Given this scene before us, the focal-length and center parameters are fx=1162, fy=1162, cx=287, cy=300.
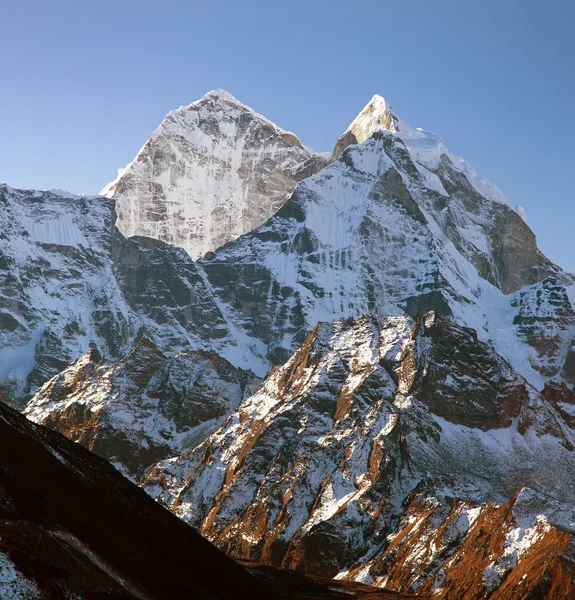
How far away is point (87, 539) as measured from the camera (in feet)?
345

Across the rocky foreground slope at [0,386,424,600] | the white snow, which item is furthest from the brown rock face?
the white snow

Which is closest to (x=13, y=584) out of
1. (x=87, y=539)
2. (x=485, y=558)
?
(x=87, y=539)

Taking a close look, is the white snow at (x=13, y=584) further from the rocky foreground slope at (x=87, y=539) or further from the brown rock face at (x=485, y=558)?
the brown rock face at (x=485, y=558)

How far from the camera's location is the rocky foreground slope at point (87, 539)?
90.6m

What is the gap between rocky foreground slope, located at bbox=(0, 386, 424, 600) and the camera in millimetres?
90625

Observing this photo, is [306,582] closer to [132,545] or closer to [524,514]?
[524,514]

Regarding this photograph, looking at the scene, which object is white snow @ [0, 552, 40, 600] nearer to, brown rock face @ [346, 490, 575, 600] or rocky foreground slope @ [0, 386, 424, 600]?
rocky foreground slope @ [0, 386, 424, 600]

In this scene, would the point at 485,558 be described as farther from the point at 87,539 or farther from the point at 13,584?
the point at 13,584

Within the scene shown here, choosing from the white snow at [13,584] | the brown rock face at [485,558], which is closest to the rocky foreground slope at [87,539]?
the white snow at [13,584]

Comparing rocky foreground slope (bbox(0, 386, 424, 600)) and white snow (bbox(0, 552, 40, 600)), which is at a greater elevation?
rocky foreground slope (bbox(0, 386, 424, 600))

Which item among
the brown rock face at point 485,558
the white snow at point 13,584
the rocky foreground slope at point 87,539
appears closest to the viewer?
the white snow at point 13,584

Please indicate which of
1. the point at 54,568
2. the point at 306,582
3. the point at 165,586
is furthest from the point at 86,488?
the point at 306,582

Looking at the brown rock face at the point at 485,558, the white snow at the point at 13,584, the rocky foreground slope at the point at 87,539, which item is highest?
the brown rock face at the point at 485,558

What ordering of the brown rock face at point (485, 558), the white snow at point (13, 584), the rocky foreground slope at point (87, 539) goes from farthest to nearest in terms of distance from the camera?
the brown rock face at point (485, 558) < the rocky foreground slope at point (87, 539) < the white snow at point (13, 584)
